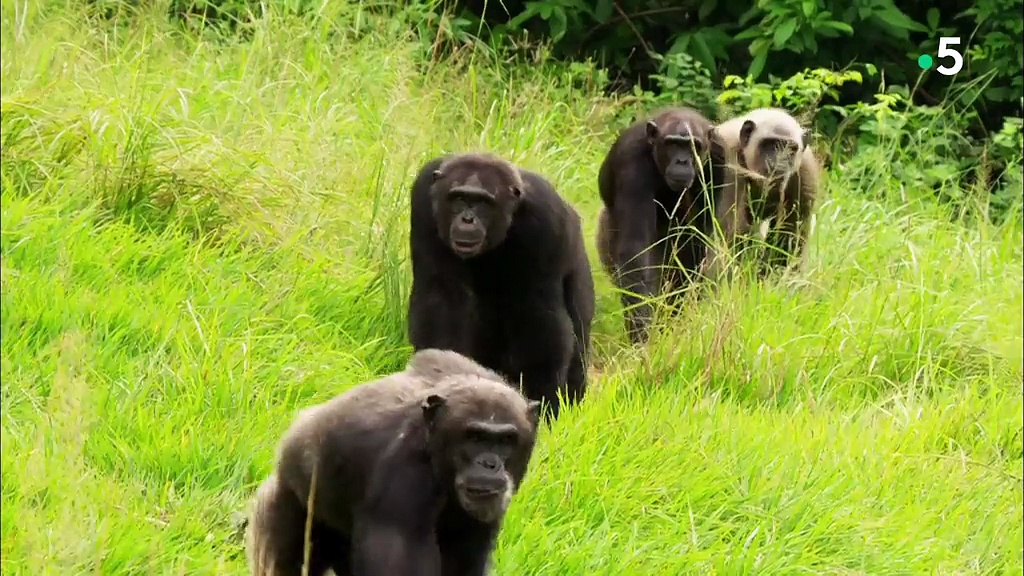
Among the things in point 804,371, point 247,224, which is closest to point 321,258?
point 247,224

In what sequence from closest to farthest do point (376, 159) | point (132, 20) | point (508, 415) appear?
point (508, 415) < point (376, 159) < point (132, 20)

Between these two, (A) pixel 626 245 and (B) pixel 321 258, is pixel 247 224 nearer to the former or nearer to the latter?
(B) pixel 321 258

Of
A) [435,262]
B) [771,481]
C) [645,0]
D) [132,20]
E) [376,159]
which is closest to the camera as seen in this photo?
[771,481]

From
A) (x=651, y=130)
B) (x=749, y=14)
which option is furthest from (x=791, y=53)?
(x=651, y=130)

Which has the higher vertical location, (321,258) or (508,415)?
(508,415)

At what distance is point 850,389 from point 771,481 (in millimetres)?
1761

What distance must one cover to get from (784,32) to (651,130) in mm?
2520

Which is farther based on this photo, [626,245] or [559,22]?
[559,22]

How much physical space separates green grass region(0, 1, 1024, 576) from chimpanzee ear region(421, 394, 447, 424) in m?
0.78

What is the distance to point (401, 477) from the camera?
15.8 feet

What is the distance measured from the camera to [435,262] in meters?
7.58

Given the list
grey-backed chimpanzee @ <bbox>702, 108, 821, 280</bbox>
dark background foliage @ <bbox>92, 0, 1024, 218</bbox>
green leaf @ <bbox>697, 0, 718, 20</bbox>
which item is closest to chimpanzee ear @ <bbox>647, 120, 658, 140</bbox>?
grey-backed chimpanzee @ <bbox>702, 108, 821, 280</bbox>

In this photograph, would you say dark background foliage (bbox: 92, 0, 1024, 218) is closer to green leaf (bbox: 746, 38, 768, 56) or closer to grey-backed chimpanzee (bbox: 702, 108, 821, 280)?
green leaf (bbox: 746, 38, 768, 56)

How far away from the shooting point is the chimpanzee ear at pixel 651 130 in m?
9.85
